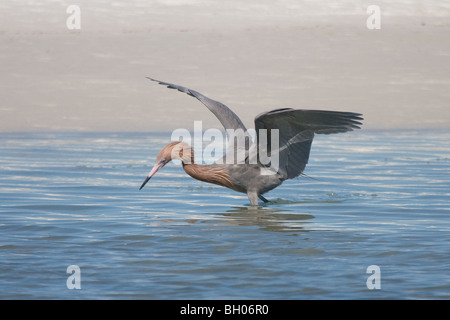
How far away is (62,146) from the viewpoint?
13.4m

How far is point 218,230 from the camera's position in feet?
24.9

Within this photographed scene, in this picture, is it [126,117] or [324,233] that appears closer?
[324,233]

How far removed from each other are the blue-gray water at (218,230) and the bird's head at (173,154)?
453 millimetres

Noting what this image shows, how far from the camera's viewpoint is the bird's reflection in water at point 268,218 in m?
7.83

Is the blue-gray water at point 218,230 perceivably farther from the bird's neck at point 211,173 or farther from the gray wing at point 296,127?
the gray wing at point 296,127

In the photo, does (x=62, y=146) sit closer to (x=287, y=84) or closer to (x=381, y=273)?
(x=287, y=84)

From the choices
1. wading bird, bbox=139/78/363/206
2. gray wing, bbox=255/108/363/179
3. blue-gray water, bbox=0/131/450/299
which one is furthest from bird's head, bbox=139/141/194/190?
gray wing, bbox=255/108/363/179

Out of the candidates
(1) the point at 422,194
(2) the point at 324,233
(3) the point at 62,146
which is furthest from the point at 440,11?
(2) the point at 324,233

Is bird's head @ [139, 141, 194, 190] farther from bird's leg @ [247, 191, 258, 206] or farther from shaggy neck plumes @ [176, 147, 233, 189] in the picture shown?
bird's leg @ [247, 191, 258, 206]

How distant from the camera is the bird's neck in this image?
28.7 feet

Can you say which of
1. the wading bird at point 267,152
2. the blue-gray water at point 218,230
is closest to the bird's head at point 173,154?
the wading bird at point 267,152

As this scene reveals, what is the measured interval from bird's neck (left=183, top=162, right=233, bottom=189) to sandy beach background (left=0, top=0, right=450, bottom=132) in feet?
19.3

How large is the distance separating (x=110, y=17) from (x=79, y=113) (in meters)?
5.57
